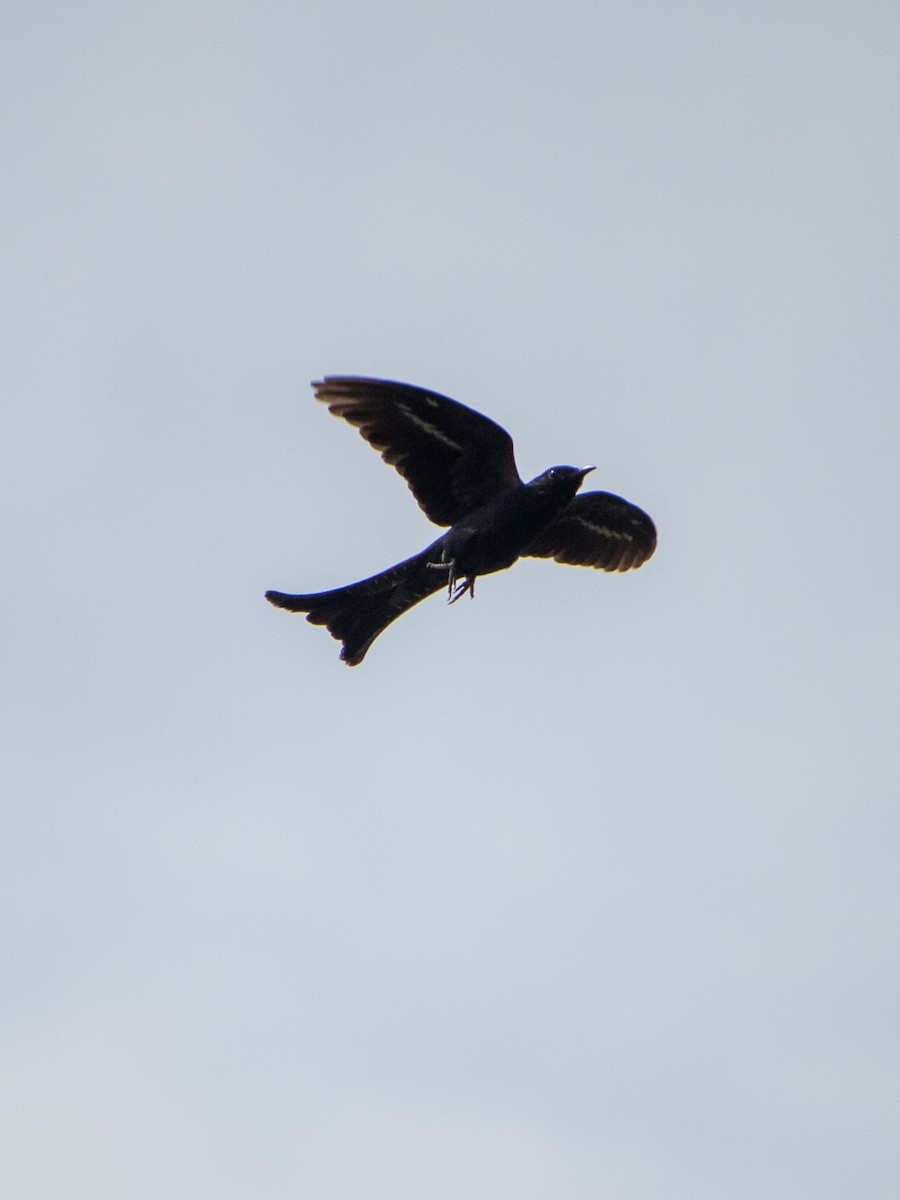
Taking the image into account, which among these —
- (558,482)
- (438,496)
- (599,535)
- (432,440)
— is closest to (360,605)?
(438,496)

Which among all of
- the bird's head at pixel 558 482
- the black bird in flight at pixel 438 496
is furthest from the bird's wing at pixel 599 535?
the bird's head at pixel 558 482

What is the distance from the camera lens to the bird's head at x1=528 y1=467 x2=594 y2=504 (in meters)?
12.2

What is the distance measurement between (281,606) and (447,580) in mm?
1421

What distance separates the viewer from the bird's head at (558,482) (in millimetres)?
12188

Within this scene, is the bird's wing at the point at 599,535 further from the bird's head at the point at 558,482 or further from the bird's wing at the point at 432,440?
the bird's head at the point at 558,482

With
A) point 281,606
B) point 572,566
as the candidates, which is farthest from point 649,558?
point 281,606

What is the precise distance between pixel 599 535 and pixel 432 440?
2.72 m

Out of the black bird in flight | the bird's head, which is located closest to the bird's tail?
the black bird in flight

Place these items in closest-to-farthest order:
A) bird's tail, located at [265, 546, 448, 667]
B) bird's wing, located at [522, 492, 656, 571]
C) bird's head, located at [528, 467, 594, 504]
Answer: bird's head, located at [528, 467, 594, 504], bird's tail, located at [265, 546, 448, 667], bird's wing, located at [522, 492, 656, 571]

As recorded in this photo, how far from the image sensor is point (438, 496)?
42.1ft

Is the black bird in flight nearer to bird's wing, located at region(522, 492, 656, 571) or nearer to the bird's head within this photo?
the bird's head

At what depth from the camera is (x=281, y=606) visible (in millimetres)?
12875

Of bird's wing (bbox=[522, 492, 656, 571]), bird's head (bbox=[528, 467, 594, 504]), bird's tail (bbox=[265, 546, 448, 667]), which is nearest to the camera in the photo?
bird's head (bbox=[528, 467, 594, 504])

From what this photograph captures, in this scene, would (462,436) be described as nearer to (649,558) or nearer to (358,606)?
(358,606)
